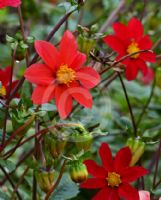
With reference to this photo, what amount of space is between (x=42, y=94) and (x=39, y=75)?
31mm

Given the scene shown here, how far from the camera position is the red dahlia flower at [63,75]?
874 millimetres

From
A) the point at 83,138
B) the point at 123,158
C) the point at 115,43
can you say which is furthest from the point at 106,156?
the point at 115,43

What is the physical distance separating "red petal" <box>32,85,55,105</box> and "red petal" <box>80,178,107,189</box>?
0.63ft

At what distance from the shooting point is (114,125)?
5.37 feet

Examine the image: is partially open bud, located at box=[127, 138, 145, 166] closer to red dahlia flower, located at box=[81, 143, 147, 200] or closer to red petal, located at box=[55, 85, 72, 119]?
red dahlia flower, located at box=[81, 143, 147, 200]

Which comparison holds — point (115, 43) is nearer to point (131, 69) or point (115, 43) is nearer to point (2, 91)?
point (131, 69)

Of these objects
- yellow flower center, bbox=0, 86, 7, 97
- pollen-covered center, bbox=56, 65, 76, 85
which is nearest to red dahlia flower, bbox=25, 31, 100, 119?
pollen-covered center, bbox=56, 65, 76, 85

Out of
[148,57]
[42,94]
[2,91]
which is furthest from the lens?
[148,57]

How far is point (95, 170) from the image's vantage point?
101cm

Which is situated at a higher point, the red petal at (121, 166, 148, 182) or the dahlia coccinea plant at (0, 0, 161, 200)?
the dahlia coccinea plant at (0, 0, 161, 200)

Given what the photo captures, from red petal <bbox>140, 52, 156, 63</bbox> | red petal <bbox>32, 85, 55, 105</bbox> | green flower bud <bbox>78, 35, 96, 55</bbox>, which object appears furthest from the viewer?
red petal <bbox>140, 52, 156, 63</bbox>

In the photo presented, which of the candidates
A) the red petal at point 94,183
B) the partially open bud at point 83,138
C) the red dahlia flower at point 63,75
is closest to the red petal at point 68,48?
the red dahlia flower at point 63,75

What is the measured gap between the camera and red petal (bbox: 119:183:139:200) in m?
0.98

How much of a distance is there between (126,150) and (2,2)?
318 mm
